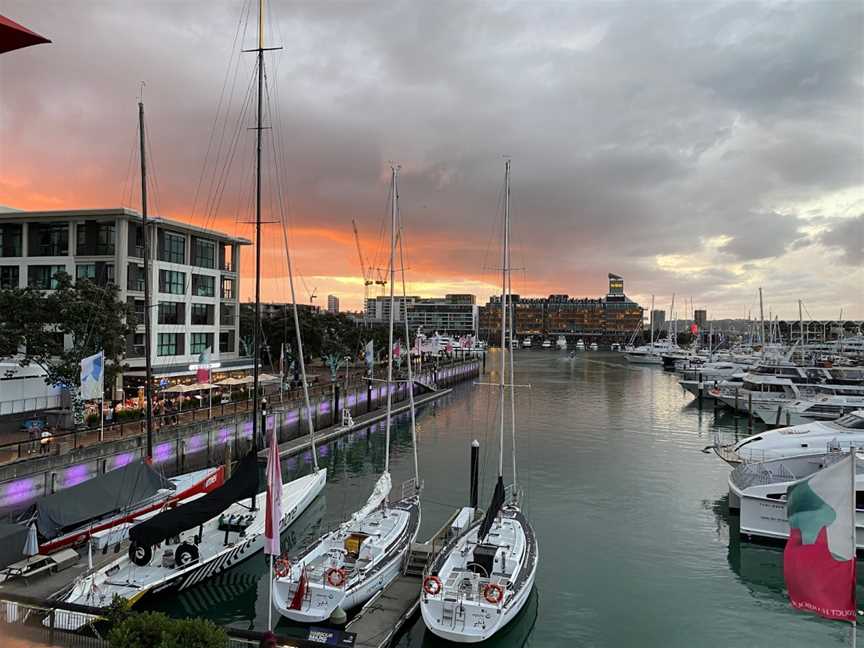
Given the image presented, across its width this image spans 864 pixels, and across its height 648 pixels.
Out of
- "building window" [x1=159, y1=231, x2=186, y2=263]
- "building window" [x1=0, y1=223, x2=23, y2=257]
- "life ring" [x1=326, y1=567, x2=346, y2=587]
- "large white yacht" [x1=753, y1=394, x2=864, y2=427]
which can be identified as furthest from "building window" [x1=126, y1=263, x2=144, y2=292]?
"large white yacht" [x1=753, y1=394, x2=864, y2=427]

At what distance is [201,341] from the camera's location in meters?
64.1

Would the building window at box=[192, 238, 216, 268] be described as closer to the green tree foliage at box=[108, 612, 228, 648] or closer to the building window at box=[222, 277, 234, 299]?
the building window at box=[222, 277, 234, 299]

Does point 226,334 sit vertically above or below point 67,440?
above

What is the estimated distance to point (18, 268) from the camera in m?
55.8

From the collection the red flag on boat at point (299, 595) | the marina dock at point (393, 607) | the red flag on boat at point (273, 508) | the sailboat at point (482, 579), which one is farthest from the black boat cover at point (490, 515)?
the red flag on boat at point (273, 508)

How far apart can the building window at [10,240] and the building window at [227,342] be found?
22.8 m

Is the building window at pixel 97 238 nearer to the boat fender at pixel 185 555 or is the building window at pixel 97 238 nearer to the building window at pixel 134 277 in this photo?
the building window at pixel 134 277

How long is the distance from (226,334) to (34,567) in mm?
57090

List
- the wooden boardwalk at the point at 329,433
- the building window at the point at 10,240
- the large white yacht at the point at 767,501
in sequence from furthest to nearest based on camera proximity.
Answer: the building window at the point at 10,240
the wooden boardwalk at the point at 329,433
the large white yacht at the point at 767,501

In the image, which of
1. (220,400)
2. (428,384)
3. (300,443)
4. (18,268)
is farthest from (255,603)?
(428,384)

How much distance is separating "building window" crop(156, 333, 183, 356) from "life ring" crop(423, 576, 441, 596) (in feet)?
151

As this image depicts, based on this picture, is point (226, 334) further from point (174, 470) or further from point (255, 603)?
point (255, 603)

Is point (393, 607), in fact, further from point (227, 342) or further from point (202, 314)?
point (227, 342)

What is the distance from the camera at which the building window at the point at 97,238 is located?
54.5m
